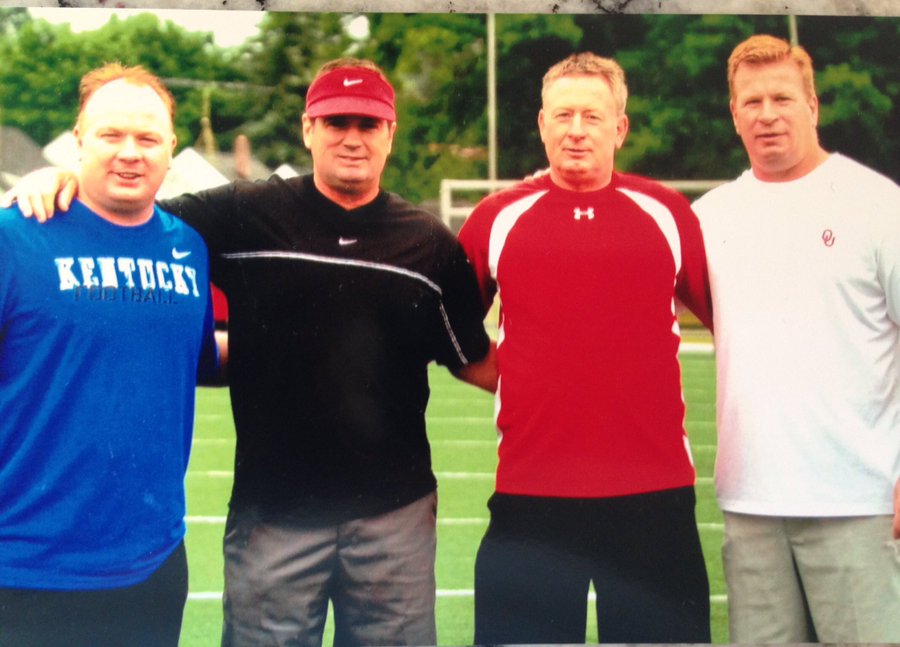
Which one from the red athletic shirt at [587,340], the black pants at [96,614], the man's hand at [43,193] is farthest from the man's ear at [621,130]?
the black pants at [96,614]

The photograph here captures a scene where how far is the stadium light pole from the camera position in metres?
3.09

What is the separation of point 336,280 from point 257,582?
851mm

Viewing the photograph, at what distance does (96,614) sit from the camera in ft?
8.90

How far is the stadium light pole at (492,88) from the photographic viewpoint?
3090mm

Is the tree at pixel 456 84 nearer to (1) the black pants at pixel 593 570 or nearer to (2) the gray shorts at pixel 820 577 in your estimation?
(1) the black pants at pixel 593 570

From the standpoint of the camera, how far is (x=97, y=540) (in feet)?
8.95

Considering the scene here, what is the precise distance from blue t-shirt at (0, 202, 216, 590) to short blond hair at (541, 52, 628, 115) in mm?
1143


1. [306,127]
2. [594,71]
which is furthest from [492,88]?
[306,127]

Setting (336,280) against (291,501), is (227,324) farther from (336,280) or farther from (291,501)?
(291,501)

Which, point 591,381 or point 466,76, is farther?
point 466,76

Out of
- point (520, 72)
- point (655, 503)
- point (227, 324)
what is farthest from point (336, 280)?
point (655, 503)

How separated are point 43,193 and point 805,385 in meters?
2.11

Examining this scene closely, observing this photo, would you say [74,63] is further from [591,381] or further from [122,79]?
[591,381]

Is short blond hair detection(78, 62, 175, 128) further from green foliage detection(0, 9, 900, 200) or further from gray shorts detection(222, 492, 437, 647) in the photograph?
gray shorts detection(222, 492, 437, 647)
